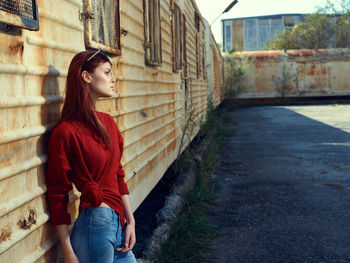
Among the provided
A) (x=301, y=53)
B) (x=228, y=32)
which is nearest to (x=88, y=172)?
(x=301, y=53)

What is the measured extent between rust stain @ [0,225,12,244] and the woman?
23 centimetres

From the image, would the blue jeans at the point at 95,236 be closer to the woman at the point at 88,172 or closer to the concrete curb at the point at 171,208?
the woman at the point at 88,172

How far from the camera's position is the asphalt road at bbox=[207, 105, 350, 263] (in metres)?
3.71

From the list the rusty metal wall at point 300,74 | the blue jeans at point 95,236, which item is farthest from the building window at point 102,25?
the rusty metal wall at point 300,74

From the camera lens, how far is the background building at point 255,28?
50594 millimetres

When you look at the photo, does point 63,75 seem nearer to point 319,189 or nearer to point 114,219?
point 114,219

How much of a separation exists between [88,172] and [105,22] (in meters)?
1.46

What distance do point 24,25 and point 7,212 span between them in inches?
28.1

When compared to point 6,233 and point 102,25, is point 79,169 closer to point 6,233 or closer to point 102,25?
point 6,233

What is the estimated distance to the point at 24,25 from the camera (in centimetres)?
162

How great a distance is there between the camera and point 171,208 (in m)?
4.27

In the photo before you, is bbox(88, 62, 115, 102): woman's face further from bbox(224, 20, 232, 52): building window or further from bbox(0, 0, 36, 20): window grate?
bbox(224, 20, 232, 52): building window

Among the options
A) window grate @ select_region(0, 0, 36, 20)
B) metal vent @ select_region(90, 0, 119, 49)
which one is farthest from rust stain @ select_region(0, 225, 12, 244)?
metal vent @ select_region(90, 0, 119, 49)

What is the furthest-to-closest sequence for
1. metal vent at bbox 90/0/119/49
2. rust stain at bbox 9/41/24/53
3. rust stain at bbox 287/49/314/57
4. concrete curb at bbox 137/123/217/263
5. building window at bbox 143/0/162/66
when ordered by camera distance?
rust stain at bbox 287/49/314/57, building window at bbox 143/0/162/66, concrete curb at bbox 137/123/217/263, metal vent at bbox 90/0/119/49, rust stain at bbox 9/41/24/53
